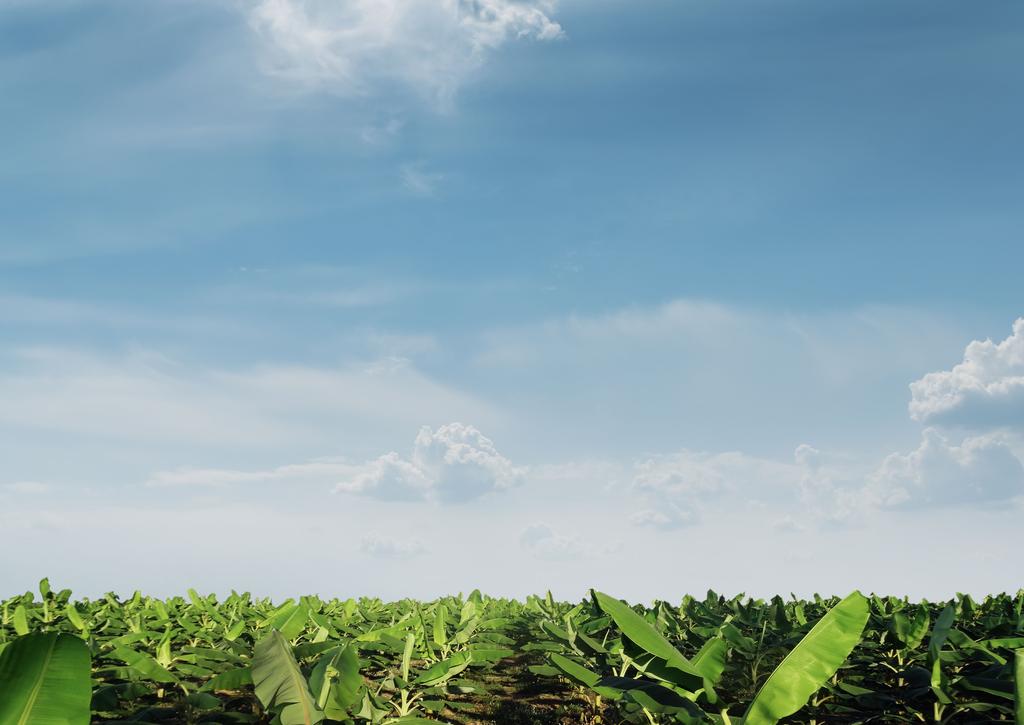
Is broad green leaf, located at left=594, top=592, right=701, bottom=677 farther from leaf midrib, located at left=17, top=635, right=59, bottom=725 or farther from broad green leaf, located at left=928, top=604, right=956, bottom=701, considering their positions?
leaf midrib, located at left=17, top=635, right=59, bottom=725

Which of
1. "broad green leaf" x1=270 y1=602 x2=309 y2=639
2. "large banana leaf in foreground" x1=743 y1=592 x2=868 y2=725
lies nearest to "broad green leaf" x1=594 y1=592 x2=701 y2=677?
"large banana leaf in foreground" x1=743 y1=592 x2=868 y2=725

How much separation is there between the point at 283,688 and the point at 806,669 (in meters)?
3.22

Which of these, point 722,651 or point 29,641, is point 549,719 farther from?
point 29,641

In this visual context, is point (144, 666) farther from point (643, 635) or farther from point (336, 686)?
point (643, 635)

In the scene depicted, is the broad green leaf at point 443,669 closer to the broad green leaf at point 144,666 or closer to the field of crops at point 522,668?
the field of crops at point 522,668

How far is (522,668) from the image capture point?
43.0 feet

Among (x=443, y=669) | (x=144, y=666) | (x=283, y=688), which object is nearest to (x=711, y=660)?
(x=443, y=669)

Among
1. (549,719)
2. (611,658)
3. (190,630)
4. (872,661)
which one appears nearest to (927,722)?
(872,661)

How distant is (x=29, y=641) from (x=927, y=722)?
26.5ft

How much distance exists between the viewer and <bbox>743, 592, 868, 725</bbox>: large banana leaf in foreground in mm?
3930

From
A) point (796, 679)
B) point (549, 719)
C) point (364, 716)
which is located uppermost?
point (796, 679)

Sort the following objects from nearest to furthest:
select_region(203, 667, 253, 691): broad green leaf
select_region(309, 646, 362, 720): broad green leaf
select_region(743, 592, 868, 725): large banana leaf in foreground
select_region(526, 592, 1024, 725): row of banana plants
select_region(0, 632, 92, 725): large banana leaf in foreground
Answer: select_region(0, 632, 92, 725): large banana leaf in foreground < select_region(743, 592, 868, 725): large banana leaf in foreground < select_region(526, 592, 1024, 725): row of banana plants < select_region(309, 646, 362, 720): broad green leaf < select_region(203, 667, 253, 691): broad green leaf

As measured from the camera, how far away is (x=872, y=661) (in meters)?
8.74

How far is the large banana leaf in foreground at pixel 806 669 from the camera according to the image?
393 cm
